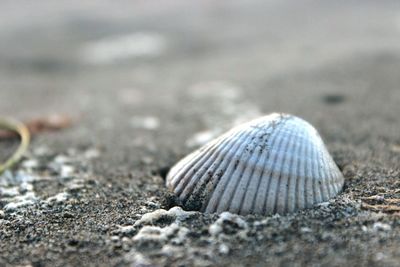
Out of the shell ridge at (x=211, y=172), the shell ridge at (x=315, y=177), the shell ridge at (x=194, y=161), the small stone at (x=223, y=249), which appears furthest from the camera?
the shell ridge at (x=194, y=161)

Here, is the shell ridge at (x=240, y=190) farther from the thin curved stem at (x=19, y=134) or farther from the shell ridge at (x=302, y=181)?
the thin curved stem at (x=19, y=134)

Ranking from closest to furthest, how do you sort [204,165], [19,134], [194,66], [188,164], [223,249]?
1. [223,249]
2. [204,165]
3. [188,164]
4. [19,134]
5. [194,66]

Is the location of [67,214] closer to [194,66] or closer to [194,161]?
[194,161]

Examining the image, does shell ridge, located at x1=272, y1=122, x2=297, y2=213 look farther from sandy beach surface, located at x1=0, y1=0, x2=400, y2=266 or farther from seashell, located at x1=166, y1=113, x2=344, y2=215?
sandy beach surface, located at x1=0, y1=0, x2=400, y2=266

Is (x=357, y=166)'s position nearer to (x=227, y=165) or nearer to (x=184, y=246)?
(x=227, y=165)

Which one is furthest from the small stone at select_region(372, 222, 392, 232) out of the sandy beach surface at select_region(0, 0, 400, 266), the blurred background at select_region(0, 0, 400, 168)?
the blurred background at select_region(0, 0, 400, 168)

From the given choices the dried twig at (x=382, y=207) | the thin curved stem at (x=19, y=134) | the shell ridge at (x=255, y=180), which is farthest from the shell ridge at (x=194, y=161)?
the thin curved stem at (x=19, y=134)

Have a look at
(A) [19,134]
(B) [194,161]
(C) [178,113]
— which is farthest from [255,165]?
(A) [19,134]
